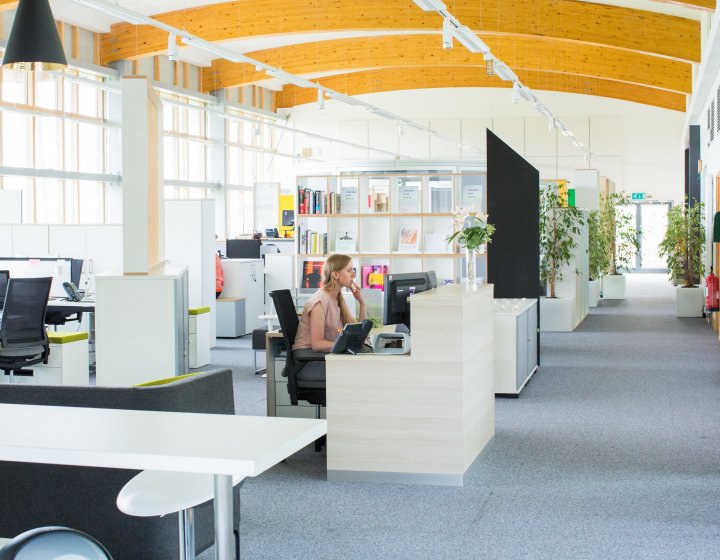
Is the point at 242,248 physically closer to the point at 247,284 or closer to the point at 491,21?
Answer: the point at 247,284

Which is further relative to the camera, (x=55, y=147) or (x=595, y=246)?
(x=595, y=246)

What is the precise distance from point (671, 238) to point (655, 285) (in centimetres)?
861

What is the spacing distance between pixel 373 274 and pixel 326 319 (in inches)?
232

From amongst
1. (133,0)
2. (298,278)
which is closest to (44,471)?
(298,278)

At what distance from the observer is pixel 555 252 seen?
13.3 m

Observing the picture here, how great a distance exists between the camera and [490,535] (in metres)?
4.41

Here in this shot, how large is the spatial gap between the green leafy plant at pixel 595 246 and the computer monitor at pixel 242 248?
5.47m

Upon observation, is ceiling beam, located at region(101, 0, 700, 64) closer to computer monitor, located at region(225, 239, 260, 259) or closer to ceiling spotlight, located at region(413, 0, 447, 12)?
computer monitor, located at region(225, 239, 260, 259)

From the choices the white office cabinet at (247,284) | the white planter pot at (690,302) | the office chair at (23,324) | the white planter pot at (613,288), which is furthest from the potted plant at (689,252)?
the office chair at (23,324)

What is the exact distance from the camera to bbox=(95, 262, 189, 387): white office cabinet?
6523 mm

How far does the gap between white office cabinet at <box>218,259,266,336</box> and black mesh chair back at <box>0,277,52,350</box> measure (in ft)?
15.6

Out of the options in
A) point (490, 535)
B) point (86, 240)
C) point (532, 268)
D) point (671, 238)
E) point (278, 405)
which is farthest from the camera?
point (671, 238)

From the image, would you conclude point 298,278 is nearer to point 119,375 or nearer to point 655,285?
point 119,375

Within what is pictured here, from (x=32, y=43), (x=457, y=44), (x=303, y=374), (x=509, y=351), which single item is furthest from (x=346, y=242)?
(x=457, y=44)
